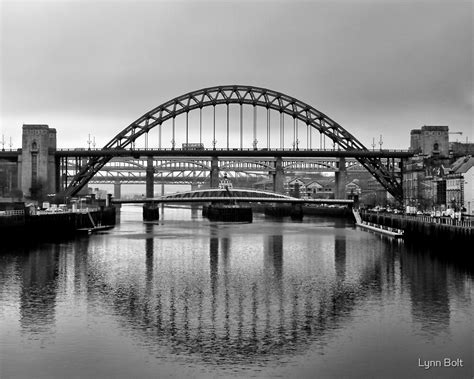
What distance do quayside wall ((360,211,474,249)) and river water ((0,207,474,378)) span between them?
9.32 feet

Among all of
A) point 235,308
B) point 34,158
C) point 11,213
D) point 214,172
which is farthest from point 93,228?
point 235,308

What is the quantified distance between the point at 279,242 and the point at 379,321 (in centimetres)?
3752

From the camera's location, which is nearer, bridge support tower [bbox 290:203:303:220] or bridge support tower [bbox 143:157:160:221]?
bridge support tower [bbox 143:157:160:221]

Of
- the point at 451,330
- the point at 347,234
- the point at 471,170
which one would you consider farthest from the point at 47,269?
the point at 471,170

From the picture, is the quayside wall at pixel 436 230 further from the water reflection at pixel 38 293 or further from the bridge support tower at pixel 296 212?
the bridge support tower at pixel 296 212

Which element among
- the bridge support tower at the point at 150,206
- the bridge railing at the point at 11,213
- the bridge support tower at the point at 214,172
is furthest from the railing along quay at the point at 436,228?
the bridge support tower at the point at 150,206

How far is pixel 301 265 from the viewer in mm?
46469

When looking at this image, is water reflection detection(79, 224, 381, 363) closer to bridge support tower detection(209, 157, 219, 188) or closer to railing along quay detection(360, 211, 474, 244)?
railing along quay detection(360, 211, 474, 244)


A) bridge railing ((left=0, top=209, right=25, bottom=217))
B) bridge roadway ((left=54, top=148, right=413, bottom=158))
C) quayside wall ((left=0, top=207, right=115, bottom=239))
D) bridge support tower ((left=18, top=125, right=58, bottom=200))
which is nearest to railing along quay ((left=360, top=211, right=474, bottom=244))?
bridge roadway ((left=54, top=148, right=413, bottom=158))

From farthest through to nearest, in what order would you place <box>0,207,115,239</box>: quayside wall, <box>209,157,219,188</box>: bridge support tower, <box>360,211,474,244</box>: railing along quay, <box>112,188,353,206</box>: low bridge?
<box>209,157,219,188</box>: bridge support tower < <box>112,188,353,206</box>: low bridge < <box>0,207,115,239</box>: quayside wall < <box>360,211,474,244</box>: railing along quay

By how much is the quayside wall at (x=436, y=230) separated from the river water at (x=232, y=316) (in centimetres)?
284

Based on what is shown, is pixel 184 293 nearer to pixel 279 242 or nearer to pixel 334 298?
pixel 334 298

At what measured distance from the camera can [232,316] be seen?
1141 inches

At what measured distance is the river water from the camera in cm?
2233
